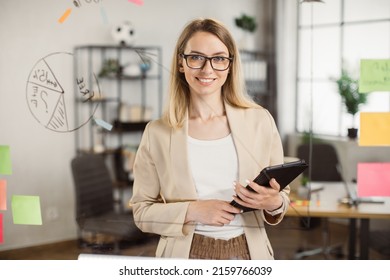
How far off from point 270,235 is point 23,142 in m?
0.81

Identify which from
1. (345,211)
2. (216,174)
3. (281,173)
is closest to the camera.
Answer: (281,173)

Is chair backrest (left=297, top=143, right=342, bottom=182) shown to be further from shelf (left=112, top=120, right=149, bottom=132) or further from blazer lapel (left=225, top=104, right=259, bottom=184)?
shelf (left=112, top=120, right=149, bottom=132)

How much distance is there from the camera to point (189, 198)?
1.47m

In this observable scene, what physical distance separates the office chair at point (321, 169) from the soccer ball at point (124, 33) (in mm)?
609

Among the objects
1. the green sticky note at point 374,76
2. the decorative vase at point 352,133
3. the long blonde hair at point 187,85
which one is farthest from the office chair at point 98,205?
the green sticky note at point 374,76

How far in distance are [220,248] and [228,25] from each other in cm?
64

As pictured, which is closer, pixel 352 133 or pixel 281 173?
pixel 281 173

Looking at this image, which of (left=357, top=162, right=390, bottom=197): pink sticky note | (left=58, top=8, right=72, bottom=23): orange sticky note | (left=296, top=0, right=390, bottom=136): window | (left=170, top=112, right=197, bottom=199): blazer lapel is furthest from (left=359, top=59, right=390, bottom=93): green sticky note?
(left=58, top=8, right=72, bottom=23): orange sticky note

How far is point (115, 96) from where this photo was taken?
167cm

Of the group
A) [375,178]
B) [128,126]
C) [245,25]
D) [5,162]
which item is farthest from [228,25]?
[5,162]

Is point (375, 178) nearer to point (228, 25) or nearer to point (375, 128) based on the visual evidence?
point (375, 128)

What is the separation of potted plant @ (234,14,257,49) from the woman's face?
0.29ft
